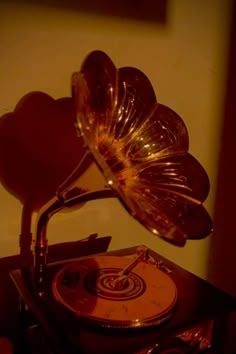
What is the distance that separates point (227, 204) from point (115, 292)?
0.76 meters

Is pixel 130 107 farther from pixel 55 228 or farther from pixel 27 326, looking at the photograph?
pixel 27 326

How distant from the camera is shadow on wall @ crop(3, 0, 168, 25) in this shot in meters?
1.01

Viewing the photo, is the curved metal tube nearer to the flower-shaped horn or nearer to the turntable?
the turntable

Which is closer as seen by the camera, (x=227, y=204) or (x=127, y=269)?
(x=127, y=269)

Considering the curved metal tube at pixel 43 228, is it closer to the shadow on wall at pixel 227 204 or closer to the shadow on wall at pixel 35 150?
the shadow on wall at pixel 35 150

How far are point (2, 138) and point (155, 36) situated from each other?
0.55 meters

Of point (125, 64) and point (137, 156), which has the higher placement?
point (125, 64)

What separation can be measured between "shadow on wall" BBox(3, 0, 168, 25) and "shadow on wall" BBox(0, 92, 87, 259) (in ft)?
0.75

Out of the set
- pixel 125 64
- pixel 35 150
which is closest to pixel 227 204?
pixel 125 64

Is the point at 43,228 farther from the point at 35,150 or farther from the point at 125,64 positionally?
the point at 125,64

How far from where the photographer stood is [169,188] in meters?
1.03

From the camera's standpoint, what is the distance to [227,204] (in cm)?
149

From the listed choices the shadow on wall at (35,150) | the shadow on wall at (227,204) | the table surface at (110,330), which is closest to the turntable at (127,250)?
the table surface at (110,330)

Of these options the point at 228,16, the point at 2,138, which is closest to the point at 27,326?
the point at 2,138
